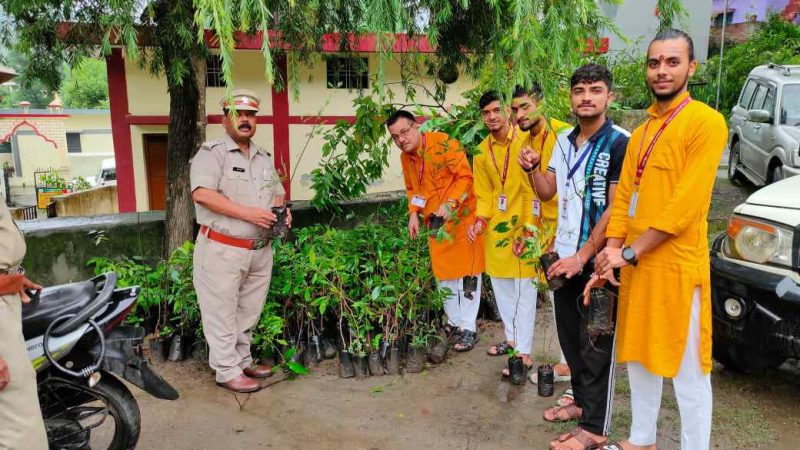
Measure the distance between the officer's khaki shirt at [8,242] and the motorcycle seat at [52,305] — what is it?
1.22ft

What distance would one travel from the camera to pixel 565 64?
7.32 ft

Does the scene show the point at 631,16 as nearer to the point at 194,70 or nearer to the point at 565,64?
the point at 194,70

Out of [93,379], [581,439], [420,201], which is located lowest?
[581,439]

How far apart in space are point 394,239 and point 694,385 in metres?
2.44

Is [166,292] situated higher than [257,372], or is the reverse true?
[166,292]

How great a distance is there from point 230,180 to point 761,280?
2.91 m

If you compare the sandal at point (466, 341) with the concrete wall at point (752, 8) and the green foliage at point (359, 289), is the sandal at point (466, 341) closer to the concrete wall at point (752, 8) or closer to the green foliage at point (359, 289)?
the green foliage at point (359, 289)

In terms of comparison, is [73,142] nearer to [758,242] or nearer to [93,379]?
[93,379]

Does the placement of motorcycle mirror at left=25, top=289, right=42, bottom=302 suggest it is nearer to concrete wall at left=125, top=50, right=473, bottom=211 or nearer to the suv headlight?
the suv headlight

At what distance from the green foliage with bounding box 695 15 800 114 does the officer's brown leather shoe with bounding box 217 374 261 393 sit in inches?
543

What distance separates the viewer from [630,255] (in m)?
2.33

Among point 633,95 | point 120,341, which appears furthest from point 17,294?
point 633,95

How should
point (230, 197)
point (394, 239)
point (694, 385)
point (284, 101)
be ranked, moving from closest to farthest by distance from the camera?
point (694, 385)
point (230, 197)
point (394, 239)
point (284, 101)

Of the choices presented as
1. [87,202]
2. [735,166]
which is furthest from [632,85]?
[87,202]
